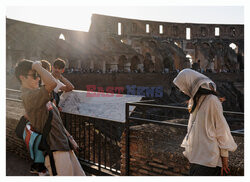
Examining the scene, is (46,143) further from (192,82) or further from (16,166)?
(16,166)

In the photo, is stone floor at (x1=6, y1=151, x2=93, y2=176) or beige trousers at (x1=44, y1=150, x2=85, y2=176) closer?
beige trousers at (x1=44, y1=150, x2=85, y2=176)

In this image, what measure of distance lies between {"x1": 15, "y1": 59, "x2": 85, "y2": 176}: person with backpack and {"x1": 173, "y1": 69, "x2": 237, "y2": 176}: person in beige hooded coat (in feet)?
4.19

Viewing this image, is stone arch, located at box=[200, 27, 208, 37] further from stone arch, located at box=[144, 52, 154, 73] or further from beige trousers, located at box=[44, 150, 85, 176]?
beige trousers, located at box=[44, 150, 85, 176]

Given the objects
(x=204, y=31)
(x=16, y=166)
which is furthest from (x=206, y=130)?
(x=204, y=31)

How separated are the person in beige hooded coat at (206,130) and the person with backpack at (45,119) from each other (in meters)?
1.28

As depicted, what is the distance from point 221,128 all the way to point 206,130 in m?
0.13

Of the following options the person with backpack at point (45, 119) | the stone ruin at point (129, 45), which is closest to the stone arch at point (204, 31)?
the stone ruin at point (129, 45)

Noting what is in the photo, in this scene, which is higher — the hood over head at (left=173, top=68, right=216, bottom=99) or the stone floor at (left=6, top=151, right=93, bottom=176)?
the hood over head at (left=173, top=68, right=216, bottom=99)

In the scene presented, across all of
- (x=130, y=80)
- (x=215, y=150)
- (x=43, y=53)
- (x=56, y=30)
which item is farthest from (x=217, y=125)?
(x=56, y=30)

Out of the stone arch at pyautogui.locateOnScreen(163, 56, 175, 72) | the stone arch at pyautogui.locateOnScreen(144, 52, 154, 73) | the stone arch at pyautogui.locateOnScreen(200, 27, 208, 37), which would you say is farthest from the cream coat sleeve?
the stone arch at pyautogui.locateOnScreen(200, 27, 208, 37)

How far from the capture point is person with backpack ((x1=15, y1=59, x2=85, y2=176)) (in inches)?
93.1

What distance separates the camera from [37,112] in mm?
2420

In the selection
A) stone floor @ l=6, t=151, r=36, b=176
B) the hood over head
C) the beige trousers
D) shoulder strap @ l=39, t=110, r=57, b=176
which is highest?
the hood over head

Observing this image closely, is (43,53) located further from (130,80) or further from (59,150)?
(59,150)
